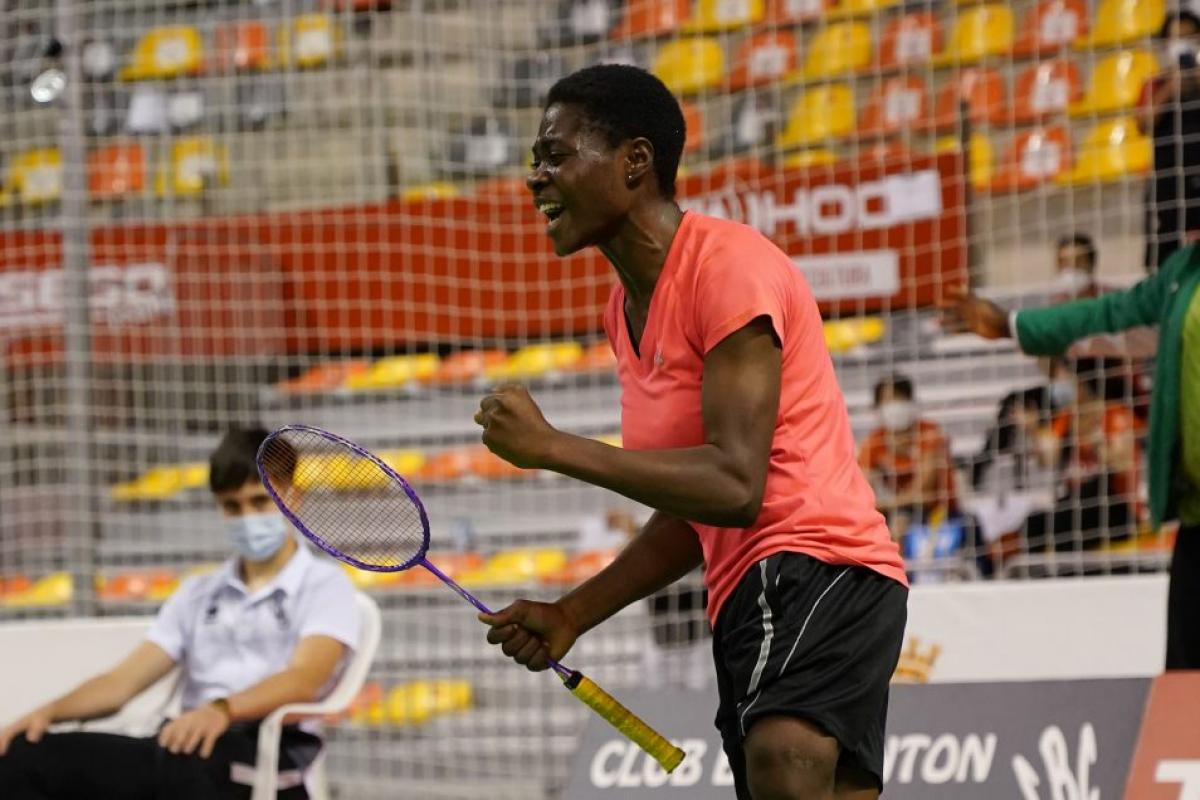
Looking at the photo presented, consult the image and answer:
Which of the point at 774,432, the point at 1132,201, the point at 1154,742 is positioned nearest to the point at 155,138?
the point at 1132,201

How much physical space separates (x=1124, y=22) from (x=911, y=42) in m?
0.88

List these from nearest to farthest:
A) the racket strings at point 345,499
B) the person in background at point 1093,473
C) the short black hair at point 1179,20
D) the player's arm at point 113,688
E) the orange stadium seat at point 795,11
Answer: the racket strings at point 345,499 < the player's arm at point 113,688 < the person in background at point 1093,473 < the short black hair at point 1179,20 < the orange stadium seat at point 795,11

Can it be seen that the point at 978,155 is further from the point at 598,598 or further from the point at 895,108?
the point at 598,598

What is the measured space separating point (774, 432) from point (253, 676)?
3.01m

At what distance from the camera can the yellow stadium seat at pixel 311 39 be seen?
357 inches

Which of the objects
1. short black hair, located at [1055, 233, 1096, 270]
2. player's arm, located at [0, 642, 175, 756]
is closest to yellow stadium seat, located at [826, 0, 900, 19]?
short black hair, located at [1055, 233, 1096, 270]

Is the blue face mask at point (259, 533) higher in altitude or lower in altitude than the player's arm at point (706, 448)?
lower

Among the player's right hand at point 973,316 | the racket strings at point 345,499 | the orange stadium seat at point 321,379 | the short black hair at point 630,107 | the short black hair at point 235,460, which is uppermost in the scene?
the short black hair at point 630,107

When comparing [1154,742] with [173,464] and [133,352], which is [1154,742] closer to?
[133,352]

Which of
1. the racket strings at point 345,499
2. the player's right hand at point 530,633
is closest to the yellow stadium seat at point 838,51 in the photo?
the racket strings at point 345,499

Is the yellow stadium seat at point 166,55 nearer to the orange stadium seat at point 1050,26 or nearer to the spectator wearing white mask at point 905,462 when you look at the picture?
the spectator wearing white mask at point 905,462

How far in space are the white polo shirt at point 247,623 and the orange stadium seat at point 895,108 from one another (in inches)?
127

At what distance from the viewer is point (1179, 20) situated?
701cm

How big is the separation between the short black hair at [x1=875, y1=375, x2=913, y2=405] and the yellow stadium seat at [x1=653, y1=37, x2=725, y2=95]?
1.60m
